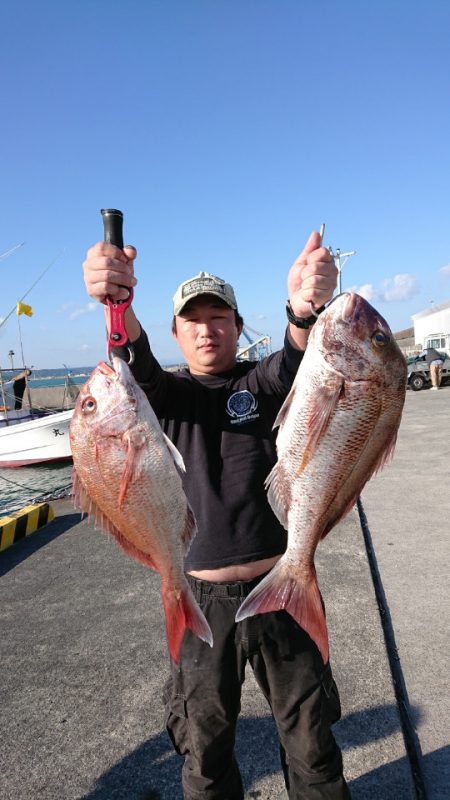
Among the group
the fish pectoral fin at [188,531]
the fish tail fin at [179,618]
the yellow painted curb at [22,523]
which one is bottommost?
the yellow painted curb at [22,523]

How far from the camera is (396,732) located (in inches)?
113

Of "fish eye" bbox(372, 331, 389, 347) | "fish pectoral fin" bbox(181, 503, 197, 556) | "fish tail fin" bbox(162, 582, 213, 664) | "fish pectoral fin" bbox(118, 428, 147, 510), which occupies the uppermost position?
"fish eye" bbox(372, 331, 389, 347)

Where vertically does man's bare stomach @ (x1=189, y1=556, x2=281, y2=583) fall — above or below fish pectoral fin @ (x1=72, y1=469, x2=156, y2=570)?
below

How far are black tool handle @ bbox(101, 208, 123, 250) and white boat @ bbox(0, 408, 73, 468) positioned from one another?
1764cm

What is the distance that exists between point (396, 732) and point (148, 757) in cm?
144

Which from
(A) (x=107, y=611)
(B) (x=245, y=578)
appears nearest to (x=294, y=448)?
(B) (x=245, y=578)

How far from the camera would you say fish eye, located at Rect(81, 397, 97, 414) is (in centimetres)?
192

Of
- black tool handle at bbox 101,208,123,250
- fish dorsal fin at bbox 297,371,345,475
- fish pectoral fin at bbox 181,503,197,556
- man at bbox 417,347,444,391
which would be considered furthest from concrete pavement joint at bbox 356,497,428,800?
man at bbox 417,347,444,391

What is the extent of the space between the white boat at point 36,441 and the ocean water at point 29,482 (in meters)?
0.53

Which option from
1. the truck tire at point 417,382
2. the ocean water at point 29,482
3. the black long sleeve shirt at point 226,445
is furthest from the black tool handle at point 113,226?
the truck tire at point 417,382

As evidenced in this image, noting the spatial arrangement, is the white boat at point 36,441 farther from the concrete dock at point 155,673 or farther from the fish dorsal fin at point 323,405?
the fish dorsal fin at point 323,405

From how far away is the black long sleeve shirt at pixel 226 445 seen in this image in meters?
2.28

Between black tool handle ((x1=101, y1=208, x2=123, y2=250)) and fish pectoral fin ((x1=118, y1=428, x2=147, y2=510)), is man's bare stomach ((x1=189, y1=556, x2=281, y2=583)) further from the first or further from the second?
black tool handle ((x1=101, y1=208, x2=123, y2=250))

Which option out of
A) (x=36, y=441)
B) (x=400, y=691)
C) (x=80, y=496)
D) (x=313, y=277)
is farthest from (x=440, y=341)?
(x=80, y=496)
